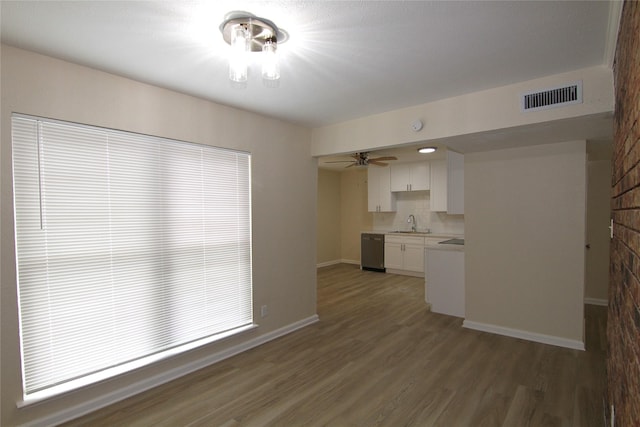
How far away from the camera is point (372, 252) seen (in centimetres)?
738

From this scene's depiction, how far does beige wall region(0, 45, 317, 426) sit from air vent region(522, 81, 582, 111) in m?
2.32

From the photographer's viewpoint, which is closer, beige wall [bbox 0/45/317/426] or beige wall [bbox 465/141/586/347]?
beige wall [bbox 0/45/317/426]

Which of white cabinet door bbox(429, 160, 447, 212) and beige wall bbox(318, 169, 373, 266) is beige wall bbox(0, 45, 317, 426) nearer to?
white cabinet door bbox(429, 160, 447, 212)

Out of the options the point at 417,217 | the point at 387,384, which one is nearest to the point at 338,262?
the point at 417,217

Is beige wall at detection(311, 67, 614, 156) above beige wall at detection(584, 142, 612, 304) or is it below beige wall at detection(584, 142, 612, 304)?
above

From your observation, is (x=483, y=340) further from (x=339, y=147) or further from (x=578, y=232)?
(x=339, y=147)

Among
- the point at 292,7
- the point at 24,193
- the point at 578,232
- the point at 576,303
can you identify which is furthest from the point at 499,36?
the point at 24,193

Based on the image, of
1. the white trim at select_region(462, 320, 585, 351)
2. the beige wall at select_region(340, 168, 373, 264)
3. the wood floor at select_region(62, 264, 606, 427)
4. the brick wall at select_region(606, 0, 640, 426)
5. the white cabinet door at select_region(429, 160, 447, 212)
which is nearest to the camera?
the brick wall at select_region(606, 0, 640, 426)

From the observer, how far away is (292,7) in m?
1.62

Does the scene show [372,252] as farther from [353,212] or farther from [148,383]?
[148,383]

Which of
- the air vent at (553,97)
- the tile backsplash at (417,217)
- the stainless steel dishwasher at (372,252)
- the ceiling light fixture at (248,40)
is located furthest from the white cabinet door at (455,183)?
the ceiling light fixture at (248,40)

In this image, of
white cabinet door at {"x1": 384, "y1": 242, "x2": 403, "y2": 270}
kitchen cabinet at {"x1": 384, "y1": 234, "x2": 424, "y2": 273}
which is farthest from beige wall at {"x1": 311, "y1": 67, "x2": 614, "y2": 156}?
white cabinet door at {"x1": 384, "y1": 242, "x2": 403, "y2": 270}

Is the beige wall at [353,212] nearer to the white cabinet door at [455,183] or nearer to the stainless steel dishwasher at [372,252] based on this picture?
the stainless steel dishwasher at [372,252]

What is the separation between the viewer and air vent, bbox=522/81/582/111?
2377 mm
